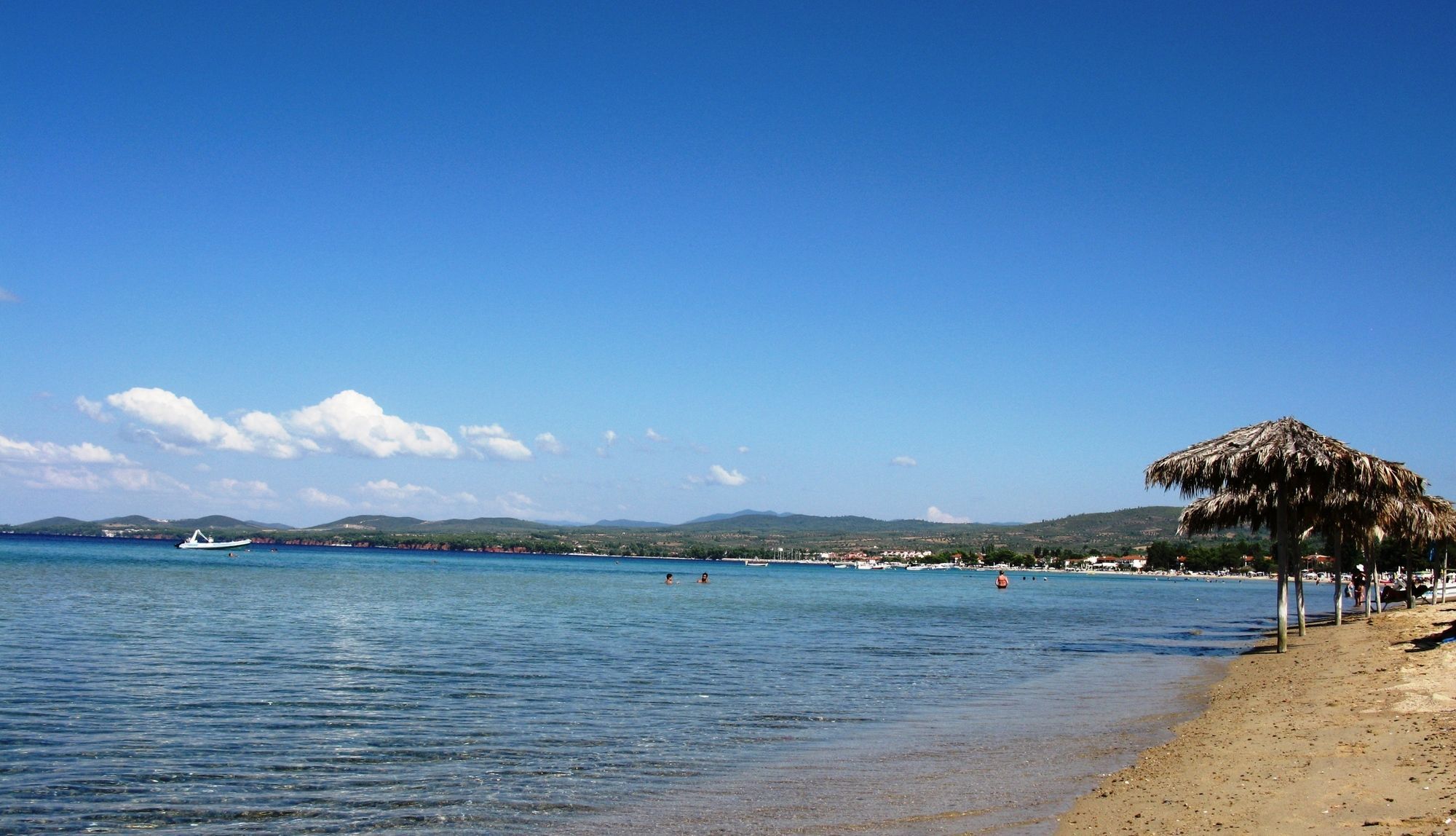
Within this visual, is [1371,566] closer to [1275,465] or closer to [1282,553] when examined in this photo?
[1282,553]

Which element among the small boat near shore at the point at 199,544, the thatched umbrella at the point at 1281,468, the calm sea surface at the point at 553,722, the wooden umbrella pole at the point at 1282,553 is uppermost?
the thatched umbrella at the point at 1281,468

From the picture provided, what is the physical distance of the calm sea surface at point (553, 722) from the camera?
10.1 metres

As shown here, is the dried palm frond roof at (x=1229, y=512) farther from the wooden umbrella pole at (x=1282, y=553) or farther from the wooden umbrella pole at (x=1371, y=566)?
the wooden umbrella pole at (x=1371, y=566)

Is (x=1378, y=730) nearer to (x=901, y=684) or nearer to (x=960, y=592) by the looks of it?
(x=901, y=684)

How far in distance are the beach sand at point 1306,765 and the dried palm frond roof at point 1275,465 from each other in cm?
456

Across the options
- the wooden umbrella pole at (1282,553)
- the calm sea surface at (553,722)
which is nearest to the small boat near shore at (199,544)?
the calm sea surface at (553,722)

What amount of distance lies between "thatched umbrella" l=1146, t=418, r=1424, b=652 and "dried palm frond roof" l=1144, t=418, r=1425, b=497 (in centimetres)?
2

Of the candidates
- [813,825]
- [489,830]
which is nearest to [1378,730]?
[813,825]

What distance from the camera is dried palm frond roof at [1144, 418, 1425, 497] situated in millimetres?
21828

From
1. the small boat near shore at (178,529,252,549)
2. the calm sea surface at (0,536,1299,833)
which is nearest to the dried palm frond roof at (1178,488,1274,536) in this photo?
the calm sea surface at (0,536,1299,833)

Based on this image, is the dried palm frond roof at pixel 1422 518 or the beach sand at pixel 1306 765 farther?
the dried palm frond roof at pixel 1422 518

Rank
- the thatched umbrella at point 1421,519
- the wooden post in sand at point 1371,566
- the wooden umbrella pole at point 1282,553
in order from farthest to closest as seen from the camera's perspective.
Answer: the wooden post in sand at point 1371,566 < the thatched umbrella at point 1421,519 < the wooden umbrella pole at point 1282,553

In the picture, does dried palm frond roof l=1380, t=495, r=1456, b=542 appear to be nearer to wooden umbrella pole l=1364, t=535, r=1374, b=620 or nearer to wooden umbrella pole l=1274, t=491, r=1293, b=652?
wooden umbrella pole l=1364, t=535, r=1374, b=620

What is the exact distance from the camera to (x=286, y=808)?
10070 mm
